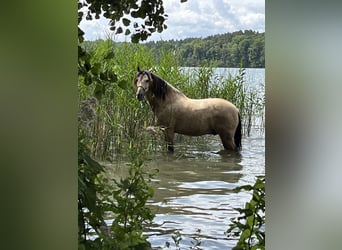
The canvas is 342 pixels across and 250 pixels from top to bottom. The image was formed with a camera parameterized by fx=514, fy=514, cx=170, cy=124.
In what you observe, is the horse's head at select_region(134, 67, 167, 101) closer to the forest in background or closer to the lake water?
the forest in background

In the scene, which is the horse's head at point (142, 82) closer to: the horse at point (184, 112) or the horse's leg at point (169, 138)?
the horse at point (184, 112)

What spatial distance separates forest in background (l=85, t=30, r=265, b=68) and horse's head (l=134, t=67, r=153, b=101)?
0.15 ft

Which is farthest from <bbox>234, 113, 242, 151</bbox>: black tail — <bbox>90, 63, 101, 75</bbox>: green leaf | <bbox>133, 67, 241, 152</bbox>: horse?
<bbox>90, 63, 101, 75</bbox>: green leaf

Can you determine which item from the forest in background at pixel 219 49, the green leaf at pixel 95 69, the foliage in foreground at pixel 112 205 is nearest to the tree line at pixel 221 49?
the forest in background at pixel 219 49

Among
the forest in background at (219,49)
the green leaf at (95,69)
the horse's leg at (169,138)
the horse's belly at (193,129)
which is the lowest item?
the horse's leg at (169,138)

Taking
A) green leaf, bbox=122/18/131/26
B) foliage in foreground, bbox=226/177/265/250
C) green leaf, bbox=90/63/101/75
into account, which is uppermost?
green leaf, bbox=122/18/131/26

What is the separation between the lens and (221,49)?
1.23 meters

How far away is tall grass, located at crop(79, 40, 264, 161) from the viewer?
4.00 ft

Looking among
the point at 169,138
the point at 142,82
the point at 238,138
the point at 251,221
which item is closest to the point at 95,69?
the point at 142,82

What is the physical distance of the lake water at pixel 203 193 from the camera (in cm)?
116

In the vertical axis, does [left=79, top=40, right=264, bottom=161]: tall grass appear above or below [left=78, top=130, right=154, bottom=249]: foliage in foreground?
above
